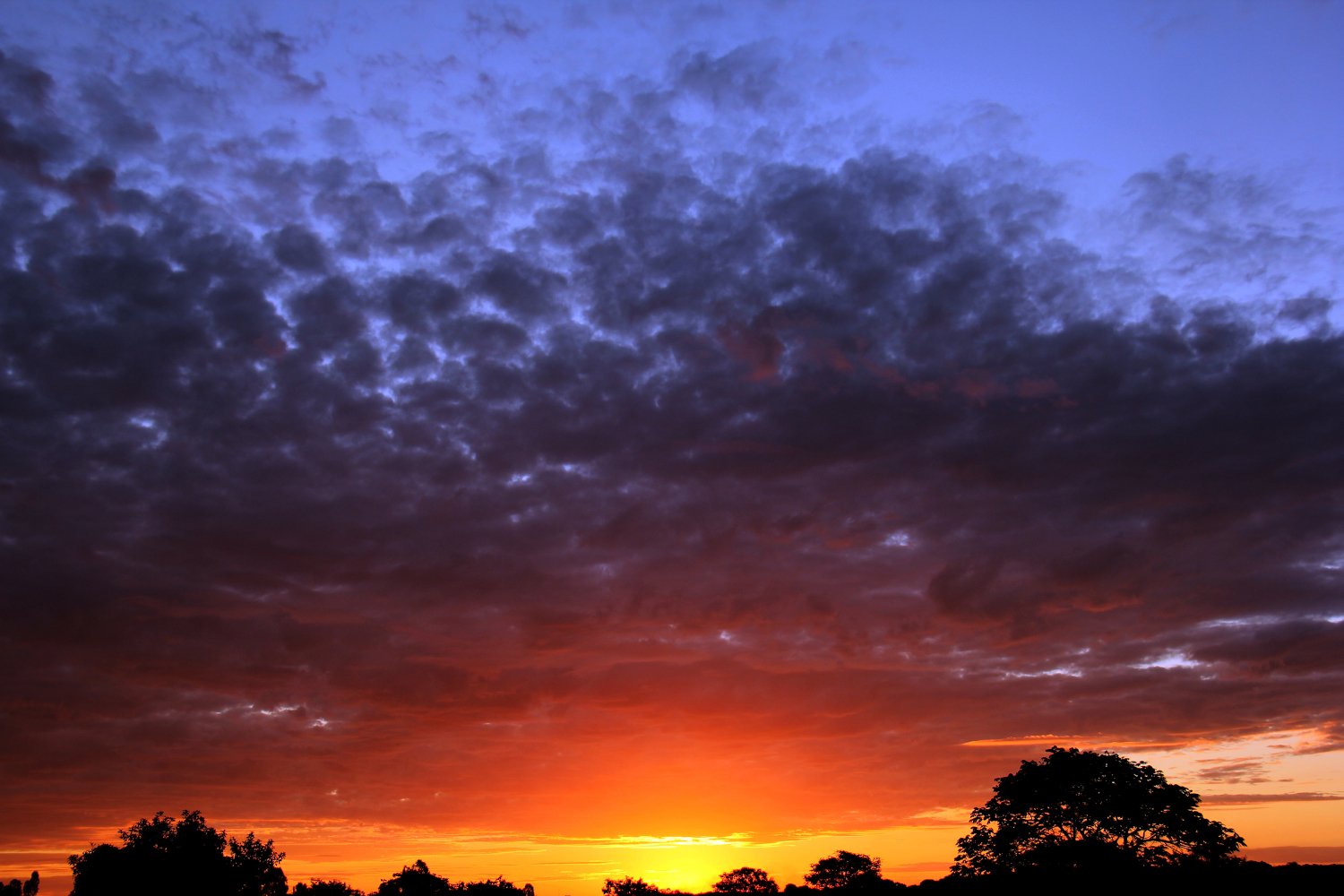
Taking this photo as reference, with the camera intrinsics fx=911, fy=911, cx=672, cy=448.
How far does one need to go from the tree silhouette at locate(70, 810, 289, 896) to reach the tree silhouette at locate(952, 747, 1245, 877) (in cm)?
7343

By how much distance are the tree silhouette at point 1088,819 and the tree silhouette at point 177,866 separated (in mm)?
73434

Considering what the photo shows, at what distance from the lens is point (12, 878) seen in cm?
14812

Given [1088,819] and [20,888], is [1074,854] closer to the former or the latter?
[1088,819]

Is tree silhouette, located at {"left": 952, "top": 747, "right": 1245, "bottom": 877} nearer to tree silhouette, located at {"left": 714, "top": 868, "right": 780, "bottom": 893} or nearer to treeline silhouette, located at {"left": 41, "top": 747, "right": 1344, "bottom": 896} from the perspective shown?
treeline silhouette, located at {"left": 41, "top": 747, "right": 1344, "bottom": 896}

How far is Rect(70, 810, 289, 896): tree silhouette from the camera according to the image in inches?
3556

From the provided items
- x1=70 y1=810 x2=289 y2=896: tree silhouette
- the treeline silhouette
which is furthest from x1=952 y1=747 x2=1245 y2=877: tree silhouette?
x1=70 y1=810 x2=289 y2=896: tree silhouette

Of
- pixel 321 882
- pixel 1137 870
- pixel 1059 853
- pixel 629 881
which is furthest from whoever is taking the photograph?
pixel 629 881

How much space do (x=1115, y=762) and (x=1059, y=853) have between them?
8737 mm

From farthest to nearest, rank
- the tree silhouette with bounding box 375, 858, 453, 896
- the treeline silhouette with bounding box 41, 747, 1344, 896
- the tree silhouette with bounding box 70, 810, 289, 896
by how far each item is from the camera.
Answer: the tree silhouette with bounding box 375, 858, 453, 896 < the tree silhouette with bounding box 70, 810, 289, 896 < the treeline silhouette with bounding box 41, 747, 1344, 896

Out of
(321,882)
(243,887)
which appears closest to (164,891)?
(243,887)

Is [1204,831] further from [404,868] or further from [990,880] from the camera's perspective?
[404,868]

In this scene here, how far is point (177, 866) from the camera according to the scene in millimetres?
92188

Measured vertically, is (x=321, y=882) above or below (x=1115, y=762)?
below

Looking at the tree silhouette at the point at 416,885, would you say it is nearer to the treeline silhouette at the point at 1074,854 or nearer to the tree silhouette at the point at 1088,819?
the treeline silhouette at the point at 1074,854
